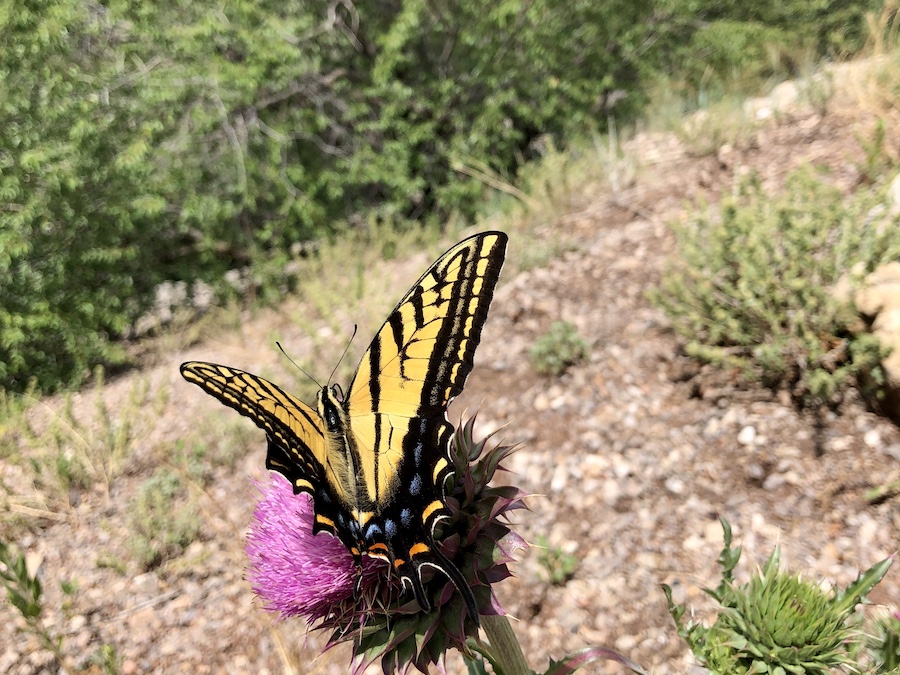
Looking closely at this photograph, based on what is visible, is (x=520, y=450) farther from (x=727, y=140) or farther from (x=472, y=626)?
(x=727, y=140)

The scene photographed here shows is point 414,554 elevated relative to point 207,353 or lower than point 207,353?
lower

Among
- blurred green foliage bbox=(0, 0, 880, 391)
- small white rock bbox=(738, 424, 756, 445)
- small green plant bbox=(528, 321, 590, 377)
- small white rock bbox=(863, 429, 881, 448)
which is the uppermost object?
blurred green foliage bbox=(0, 0, 880, 391)

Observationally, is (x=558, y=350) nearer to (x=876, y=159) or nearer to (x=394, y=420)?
(x=394, y=420)

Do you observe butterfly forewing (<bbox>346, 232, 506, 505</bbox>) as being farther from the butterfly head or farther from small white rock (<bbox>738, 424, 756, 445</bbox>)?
small white rock (<bbox>738, 424, 756, 445</bbox>)

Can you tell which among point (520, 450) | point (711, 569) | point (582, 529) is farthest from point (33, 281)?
point (711, 569)

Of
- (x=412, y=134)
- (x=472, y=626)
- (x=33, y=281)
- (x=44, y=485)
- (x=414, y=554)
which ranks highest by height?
(x=412, y=134)

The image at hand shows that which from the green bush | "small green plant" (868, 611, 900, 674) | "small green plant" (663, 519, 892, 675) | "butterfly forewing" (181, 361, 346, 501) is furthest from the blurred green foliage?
"small green plant" (868, 611, 900, 674)
